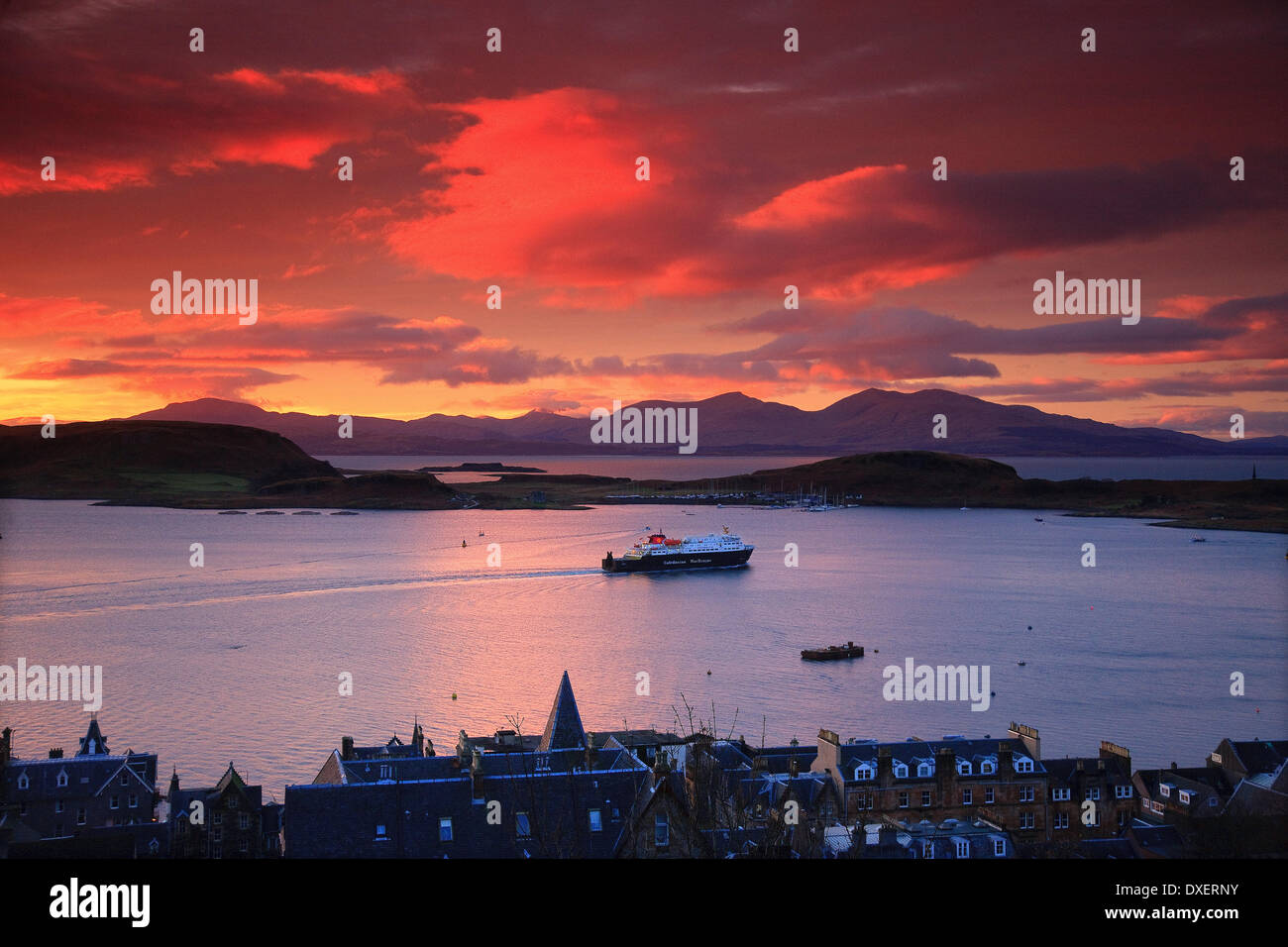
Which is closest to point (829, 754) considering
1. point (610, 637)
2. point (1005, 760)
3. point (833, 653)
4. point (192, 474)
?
point (1005, 760)

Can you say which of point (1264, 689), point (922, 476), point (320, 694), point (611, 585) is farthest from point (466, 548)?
point (922, 476)

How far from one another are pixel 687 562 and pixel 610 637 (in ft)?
55.2

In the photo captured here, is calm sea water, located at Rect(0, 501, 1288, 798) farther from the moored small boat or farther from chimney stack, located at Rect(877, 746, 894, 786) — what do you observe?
chimney stack, located at Rect(877, 746, 894, 786)

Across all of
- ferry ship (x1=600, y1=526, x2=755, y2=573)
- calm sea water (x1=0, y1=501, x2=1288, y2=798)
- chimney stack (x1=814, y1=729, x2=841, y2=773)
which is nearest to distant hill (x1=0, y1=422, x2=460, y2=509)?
calm sea water (x1=0, y1=501, x2=1288, y2=798)

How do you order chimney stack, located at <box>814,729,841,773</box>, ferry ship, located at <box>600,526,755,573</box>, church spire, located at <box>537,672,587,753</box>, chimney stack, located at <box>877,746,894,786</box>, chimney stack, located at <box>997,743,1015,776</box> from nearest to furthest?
1. church spire, located at <box>537,672,587,753</box>
2. chimney stack, located at <box>877,746,894,786</box>
3. chimney stack, located at <box>814,729,841,773</box>
4. chimney stack, located at <box>997,743,1015,776</box>
5. ferry ship, located at <box>600,526,755,573</box>

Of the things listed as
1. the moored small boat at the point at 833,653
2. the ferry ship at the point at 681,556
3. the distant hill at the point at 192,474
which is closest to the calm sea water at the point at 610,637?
the moored small boat at the point at 833,653

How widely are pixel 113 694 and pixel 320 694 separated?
419cm

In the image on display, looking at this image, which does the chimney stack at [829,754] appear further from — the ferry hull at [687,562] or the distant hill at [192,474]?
the distant hill at [192,474]

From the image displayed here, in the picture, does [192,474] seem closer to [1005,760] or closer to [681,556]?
[681,556]

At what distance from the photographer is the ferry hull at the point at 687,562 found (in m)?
40.7

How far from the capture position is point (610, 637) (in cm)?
2622

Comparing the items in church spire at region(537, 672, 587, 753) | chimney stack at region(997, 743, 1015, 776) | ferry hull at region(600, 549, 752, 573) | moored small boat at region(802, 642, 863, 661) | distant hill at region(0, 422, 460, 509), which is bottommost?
chimney stack at region(997, 743, 1015, 776)

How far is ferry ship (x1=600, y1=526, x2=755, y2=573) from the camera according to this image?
1599 inches

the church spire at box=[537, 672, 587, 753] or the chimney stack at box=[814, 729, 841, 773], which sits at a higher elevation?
the church spire at box=[537, 672, 587, 753]
